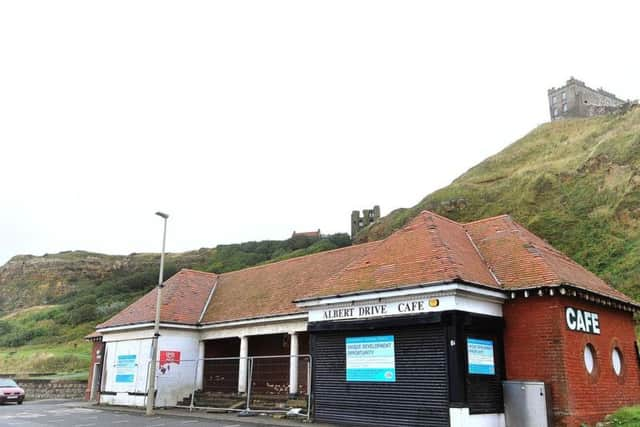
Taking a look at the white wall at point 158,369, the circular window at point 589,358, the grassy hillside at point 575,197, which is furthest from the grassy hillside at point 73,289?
the circular window at point 589,358

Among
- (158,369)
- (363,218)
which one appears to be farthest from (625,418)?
(363,218)

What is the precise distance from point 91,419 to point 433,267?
1290 cm

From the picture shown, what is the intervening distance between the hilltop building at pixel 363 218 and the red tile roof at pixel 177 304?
47875mm

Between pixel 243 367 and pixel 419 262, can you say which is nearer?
pixel 419 262

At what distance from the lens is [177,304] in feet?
83.5

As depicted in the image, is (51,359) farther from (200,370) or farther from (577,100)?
(577,100)

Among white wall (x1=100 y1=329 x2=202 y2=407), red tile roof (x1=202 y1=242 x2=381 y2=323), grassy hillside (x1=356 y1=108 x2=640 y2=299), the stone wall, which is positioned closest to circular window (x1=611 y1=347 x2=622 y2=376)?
red tile roof (x1=202 y1=242 x2=381 y2=323)

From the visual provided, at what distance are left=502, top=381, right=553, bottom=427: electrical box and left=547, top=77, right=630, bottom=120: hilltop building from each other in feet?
335

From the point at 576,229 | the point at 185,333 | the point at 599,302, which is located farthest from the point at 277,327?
the point at 576,229

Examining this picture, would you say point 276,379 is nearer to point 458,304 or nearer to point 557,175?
point 458,304

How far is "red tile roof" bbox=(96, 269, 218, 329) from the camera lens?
24484 millimetres

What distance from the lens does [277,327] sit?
22.0m

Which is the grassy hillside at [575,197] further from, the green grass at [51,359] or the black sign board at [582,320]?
the green grass at [51,359]

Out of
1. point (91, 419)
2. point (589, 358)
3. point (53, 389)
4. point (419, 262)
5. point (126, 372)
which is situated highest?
point (419, 262)
